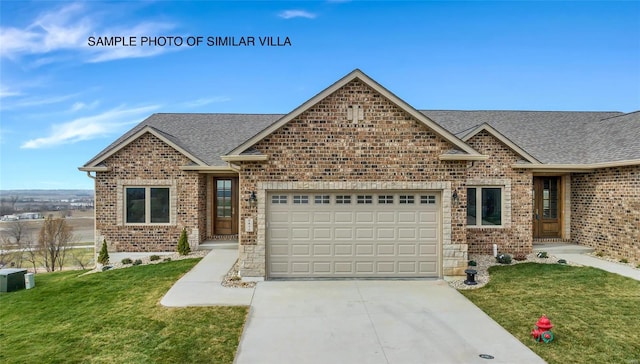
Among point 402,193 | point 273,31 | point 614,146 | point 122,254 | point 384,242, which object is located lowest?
point 122,254

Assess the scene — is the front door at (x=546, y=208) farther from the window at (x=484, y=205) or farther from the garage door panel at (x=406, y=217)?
the garage door panel at (x=406, y=217)

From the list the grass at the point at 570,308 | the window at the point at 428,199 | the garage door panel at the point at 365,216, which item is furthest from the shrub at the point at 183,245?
the grass at the point at 570,308

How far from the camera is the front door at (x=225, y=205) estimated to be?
1552 centimetres

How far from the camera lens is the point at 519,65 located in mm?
18406

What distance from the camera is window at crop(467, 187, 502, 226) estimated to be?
1323cm

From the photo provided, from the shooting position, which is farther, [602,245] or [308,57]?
[308,57]

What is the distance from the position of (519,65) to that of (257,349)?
19.2 meters

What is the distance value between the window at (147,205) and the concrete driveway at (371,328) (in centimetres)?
703

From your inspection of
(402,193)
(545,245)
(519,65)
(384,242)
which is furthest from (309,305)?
(519,65)

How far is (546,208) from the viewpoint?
14.9m

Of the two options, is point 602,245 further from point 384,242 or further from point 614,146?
point 384,242

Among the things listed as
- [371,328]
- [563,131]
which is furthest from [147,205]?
[563,131]

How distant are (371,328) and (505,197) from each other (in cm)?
913

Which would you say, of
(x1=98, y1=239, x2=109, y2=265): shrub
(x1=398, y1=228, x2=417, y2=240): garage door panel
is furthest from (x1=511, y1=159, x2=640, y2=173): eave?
(x1=98, y1=239, x2=109, y2=265): shrub
